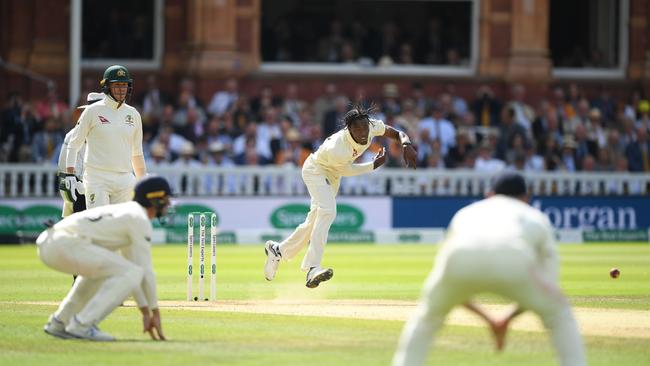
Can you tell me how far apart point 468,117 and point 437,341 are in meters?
15.2

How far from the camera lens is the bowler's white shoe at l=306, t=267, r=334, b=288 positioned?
13234mm

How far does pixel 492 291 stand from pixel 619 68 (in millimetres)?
22383

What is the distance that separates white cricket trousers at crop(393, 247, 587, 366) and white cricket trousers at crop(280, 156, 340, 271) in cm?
604

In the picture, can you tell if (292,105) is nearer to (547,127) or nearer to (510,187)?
(547,127)

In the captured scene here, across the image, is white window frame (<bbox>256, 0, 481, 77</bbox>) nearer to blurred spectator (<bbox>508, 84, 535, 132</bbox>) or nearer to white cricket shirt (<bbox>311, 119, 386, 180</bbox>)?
blurred spectator (<bbox>508, 84, 535, 132</bbox>)

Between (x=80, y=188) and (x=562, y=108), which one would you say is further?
(x=562, y=108)

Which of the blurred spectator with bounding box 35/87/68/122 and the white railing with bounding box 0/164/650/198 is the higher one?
the blurred spectator with bounding box 35/87/68/122

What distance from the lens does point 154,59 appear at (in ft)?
89.1

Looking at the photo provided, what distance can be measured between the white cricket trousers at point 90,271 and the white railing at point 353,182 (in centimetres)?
1232

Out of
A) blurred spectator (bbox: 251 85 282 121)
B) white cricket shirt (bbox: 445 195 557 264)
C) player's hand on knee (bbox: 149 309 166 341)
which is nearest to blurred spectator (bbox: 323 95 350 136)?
blurred spectator (bbox: 251 85 282 121)

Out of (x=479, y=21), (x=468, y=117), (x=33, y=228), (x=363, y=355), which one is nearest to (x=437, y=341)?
(x=363, y=355)

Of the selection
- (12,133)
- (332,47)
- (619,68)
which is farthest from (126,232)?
(619,68)

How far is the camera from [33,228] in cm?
2175

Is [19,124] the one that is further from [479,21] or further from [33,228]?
[479,21]
